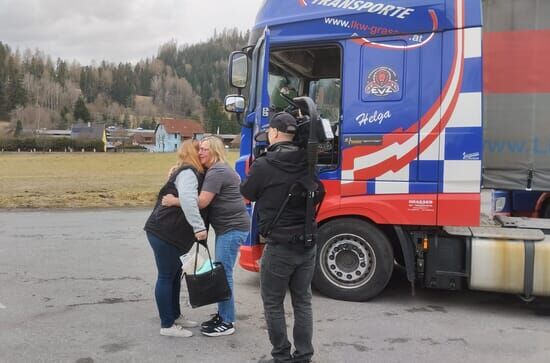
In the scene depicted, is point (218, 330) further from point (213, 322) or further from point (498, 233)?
point (498, 233)

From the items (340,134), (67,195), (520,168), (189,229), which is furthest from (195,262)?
(67,195)

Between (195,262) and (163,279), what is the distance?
0.34 m

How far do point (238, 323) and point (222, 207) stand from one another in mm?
1190

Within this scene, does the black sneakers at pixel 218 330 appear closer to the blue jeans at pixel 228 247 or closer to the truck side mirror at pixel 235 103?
the blue jeans at pixel 228 247

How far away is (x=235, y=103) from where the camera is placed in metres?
5.50

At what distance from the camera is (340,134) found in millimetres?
5223

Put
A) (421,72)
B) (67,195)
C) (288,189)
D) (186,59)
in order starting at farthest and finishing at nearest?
(186,59), (67,195), (421,72), (288,189)

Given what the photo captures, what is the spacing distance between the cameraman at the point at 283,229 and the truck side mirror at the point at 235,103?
2044mm

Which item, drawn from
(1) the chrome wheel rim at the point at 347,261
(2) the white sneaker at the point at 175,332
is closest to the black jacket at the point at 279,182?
(2) the white sneaker at the point at 175,332

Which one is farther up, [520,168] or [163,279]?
[520,168]

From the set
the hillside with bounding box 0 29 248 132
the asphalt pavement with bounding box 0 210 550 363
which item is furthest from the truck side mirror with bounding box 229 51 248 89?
the hillside with bounding box 0 29 248 132

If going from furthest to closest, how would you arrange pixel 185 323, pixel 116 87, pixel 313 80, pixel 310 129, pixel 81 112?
pixel 116 87, pixel 81 112, pixel 313 80, pixel 185 323, pixel 310 129

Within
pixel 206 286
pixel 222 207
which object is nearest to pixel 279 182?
pixel 222 207

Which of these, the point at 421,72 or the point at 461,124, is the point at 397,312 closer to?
the point at 461,124
